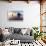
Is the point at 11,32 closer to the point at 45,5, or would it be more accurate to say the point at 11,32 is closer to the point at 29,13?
the point at 29,13

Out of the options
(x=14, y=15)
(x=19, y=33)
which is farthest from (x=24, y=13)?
(x=19, y=33)

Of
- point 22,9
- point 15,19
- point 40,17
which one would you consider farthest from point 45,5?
point 15,19

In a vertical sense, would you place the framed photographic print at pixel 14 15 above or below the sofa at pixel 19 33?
above

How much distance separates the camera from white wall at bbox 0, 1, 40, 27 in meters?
4.69

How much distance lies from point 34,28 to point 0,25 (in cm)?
144

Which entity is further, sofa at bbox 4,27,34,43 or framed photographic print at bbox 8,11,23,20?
framed photographic print at bbox 8,11,23,20

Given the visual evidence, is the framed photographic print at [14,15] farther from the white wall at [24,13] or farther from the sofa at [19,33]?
the sofa at [19,33]

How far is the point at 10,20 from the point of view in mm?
4664

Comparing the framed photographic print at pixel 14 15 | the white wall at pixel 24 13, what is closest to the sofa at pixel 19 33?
the white wall at pixel 24 13

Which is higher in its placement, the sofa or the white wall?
the white wall

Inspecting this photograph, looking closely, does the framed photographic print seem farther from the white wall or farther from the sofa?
the sofa

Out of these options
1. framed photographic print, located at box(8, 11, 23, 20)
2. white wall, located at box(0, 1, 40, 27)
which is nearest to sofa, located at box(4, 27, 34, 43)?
white wall, located at box(0, 1, 40, 27)

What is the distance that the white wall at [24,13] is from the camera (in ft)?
15.4

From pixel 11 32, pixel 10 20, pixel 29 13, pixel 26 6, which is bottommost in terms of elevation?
pixel 11 32
